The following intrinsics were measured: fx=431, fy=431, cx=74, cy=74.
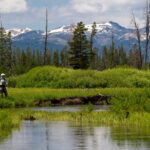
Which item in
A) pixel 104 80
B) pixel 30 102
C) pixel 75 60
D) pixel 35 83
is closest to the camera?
pixel 30 102

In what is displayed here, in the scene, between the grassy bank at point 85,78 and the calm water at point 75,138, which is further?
the grassy bank at point 85,78

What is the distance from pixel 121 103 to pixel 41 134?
18.2 feet

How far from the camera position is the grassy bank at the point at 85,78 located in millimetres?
46594

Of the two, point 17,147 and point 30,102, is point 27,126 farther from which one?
point 30,102

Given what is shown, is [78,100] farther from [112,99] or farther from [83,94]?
[112,99]

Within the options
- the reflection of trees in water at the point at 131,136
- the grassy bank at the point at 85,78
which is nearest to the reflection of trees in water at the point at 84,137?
the reflection of trees in water at the point at 131,136

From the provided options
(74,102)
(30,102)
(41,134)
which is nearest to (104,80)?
(74,102)

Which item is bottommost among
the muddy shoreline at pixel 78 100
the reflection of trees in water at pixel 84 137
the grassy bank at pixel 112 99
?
the muddy shoreline at pixel 78 100

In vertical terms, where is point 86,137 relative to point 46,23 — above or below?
below

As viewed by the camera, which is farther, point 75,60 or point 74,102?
point 75,60

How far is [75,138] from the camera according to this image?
1608 cm

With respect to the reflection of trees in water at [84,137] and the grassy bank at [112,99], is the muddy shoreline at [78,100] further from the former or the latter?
the reflection of trees in water at [84,137]

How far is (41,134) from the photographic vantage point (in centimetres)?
1734

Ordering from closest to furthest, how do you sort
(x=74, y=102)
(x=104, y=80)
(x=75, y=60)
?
(x=74, y=102) → (x=104, y=80) → (x=75, y=60)
